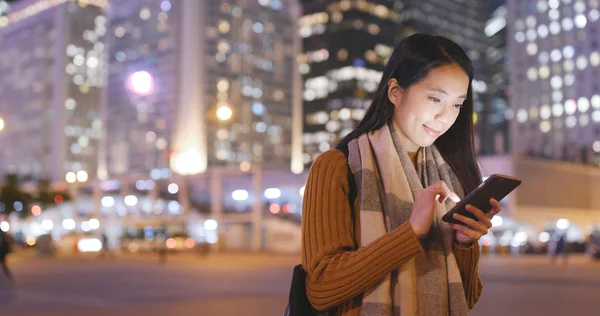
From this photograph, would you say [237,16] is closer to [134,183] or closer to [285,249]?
[134,183]

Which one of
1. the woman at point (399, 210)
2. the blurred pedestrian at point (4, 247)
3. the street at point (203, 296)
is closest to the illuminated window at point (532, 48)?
the street at point (203, 296)

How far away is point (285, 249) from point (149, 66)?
5357cm

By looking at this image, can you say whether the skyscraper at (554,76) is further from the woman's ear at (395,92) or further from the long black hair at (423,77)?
the woman's ear at (395,92)

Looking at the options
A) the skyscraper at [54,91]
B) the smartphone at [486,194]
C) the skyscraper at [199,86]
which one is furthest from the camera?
the skyscraper at [54,91]

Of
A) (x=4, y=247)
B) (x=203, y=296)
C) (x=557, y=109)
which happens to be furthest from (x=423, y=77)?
(x=557, y=109)

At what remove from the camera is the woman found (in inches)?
90.7

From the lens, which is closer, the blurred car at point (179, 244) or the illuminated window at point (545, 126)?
the blurred car at point (179, 244)

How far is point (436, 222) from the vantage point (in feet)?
8.02

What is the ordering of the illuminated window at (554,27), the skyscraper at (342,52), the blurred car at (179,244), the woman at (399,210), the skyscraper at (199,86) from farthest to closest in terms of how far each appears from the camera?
1. the skyscraper at (342,52)
2. the illuminated window at (554,27)
3. the skyscraper at (199,86)
4. the blurred car at (179,244)
5. the woman at (399,210)

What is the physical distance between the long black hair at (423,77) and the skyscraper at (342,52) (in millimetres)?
136662

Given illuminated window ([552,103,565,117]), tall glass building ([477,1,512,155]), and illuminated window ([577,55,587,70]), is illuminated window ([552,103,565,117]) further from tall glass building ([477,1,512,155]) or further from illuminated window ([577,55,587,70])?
tall glass building ([477,1,512,155])

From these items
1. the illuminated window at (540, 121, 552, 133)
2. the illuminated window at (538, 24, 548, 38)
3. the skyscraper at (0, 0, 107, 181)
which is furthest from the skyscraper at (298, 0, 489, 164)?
the skyscraper at (0, 0, 107, 181)

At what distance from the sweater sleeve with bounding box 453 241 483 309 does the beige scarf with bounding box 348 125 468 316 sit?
13 centimetres

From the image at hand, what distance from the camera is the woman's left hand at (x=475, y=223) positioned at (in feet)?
7.48
